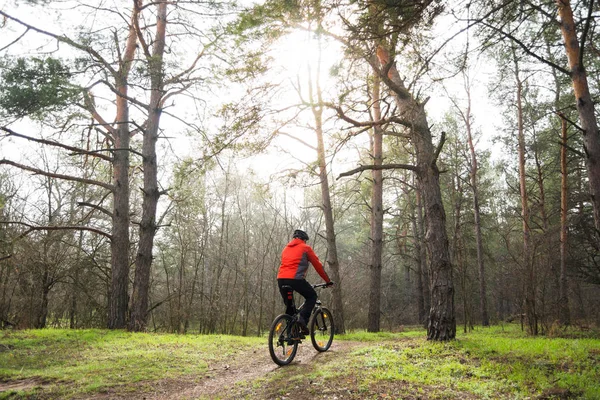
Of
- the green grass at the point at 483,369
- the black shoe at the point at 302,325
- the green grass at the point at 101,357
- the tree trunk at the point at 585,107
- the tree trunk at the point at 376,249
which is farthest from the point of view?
the tree trunk at the point at 376,249

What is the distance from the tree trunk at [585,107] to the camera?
22.6 ft

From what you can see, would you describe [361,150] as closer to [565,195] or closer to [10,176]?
[565,195]

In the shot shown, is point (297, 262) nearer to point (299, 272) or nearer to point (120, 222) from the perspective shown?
point (299, 272)

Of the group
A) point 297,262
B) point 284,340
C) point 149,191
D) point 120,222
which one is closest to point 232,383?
point 284,340

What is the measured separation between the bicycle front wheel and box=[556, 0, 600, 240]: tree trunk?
507cm

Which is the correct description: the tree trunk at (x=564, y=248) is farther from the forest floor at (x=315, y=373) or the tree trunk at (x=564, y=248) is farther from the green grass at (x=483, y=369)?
the forest floor at (x=315, y=373)

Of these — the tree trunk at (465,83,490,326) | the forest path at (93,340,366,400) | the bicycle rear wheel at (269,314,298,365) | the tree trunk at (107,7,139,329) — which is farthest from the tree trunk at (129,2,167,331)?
the tree trunk at (465,83,490,326)

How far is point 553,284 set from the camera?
1392 centimetres

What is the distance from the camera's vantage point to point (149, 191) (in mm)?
10547

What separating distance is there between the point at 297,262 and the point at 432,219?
113 inches

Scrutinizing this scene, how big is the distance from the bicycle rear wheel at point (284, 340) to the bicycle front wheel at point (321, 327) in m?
0.51

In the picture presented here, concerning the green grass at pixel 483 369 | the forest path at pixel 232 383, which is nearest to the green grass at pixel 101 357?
the forest path at pixel 232 383

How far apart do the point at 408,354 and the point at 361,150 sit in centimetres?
903

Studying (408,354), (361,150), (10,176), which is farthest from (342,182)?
(10,176)
